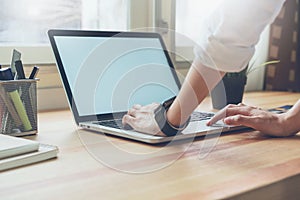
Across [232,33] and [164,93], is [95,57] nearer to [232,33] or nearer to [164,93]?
[164,93]

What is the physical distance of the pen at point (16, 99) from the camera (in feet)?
2.55

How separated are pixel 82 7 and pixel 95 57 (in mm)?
338

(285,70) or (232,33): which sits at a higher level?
(232,33)

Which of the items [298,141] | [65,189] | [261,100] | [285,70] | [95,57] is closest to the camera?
[65,189]

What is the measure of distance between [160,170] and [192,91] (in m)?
0.21

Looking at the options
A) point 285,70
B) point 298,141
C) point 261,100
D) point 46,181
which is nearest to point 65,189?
point 46,181

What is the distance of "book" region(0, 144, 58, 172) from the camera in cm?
59

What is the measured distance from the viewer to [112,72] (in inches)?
40.3

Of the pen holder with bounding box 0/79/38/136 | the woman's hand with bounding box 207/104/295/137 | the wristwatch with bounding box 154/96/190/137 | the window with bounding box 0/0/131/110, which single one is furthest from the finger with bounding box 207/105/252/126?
the window with bounding box 0/0/131/110

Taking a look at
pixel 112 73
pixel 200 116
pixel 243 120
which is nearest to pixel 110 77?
pixel 112 73

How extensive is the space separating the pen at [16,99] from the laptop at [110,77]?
5.0 inches

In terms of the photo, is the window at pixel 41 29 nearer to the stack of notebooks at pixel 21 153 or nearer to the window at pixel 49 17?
the window at pixel 49 17

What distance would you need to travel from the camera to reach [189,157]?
682 mm

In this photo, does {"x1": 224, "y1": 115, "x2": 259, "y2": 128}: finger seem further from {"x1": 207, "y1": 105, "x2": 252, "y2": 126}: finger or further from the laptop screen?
the laptop screen
